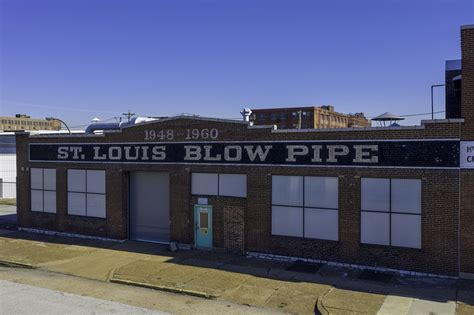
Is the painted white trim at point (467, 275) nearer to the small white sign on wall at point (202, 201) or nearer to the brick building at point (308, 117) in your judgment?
the small white sign on wall at point (202, 201)

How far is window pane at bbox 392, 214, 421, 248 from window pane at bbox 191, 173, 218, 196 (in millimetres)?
7873

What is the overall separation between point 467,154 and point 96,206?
17926 millimetres

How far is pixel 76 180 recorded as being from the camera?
26.3 meters

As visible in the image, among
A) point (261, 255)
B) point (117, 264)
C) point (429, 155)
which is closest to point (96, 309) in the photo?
point (117, 264)

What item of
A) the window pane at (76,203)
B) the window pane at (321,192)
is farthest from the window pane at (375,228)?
the window pane at (76,203)

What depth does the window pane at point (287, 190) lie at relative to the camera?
19.8 meters

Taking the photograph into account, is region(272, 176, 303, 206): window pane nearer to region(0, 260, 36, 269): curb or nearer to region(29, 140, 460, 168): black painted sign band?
region(29, 140, 460, 168): black painted sign band

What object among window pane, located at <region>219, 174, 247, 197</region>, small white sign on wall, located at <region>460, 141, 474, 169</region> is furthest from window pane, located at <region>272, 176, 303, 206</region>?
small white sign on wall, located at <region>460, 141, 474, 169</region>

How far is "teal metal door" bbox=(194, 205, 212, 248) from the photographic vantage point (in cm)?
2186

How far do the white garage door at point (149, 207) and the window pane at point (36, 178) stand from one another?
6.53 m

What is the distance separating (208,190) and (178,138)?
2.88 metres

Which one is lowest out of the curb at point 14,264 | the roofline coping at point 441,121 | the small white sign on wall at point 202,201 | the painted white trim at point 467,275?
the curb at point 14,264

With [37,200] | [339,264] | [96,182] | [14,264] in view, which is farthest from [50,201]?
[339,264]

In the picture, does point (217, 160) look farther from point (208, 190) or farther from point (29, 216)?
point (29, 216)
